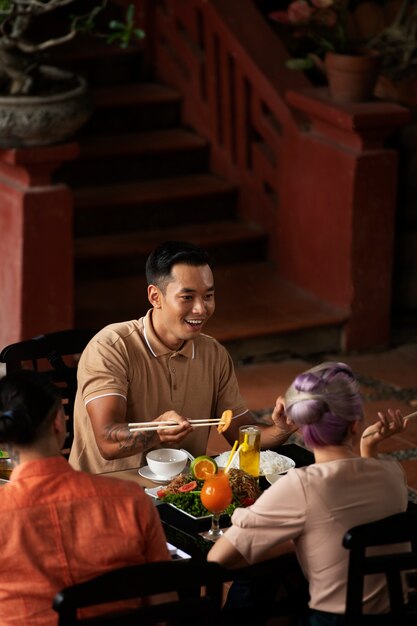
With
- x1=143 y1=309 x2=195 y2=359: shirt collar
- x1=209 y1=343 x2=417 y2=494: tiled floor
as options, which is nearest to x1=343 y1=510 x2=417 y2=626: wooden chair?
x1=143 y1=309 x2=195 y2=359: shirt collar

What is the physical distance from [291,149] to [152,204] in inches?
38.2

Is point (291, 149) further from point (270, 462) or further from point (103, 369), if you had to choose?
point (270, 462)

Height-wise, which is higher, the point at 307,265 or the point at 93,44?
the point at 93,44

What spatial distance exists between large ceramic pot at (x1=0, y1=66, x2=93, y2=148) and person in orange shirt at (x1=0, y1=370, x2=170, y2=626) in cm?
349

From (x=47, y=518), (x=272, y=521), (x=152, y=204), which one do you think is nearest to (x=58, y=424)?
(x=47, y=518)

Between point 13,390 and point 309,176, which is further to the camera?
point 309,176

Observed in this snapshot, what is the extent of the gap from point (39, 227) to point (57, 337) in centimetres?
220

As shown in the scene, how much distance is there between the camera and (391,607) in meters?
3.25

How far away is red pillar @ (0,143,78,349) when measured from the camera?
6543mm

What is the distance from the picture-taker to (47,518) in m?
2.99

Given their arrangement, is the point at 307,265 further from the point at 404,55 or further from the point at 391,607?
the point at 391,607

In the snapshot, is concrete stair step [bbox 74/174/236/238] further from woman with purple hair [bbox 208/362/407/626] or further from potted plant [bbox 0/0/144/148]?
woman with purple hair [bbox 208/362/407/626]

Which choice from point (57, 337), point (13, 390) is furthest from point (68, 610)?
point (57, 337)

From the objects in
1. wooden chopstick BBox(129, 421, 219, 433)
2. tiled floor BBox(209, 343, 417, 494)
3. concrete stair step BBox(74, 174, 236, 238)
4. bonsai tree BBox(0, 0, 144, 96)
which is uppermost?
bonsai tree BBox(0, 0, 144, 96)
